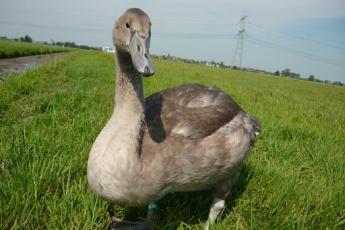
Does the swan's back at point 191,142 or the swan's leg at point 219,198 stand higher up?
the swan's back at point 191,142

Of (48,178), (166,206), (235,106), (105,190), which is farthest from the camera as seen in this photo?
(235,106)

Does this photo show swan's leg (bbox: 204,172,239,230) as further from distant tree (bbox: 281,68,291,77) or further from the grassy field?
distant tree (bbox: 281,68,291,77)

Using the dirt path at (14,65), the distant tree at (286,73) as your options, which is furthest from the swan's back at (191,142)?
the distant tree at (286,73)

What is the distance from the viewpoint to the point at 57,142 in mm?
3701

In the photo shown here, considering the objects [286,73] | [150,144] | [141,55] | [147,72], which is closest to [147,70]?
[147,72]

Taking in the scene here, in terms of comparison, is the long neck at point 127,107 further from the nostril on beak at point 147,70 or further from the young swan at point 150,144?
the nostril on beak at point 147,70

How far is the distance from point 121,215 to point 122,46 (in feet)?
4.29

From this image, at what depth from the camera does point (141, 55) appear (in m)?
2.26

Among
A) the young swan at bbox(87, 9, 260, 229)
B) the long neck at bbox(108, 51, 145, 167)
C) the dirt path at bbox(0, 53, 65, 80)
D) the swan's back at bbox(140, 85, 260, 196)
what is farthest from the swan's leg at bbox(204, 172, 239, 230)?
the dirt path at bbox(0, 53, 65, 80)

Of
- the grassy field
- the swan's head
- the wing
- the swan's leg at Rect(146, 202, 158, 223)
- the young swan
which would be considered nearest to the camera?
the swan's head

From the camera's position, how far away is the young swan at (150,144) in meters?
2.50

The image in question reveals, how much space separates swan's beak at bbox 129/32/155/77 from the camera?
2.10 metres

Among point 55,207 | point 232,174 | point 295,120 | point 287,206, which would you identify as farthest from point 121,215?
point 295,120

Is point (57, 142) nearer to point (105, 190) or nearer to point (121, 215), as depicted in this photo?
point (121, 215)
